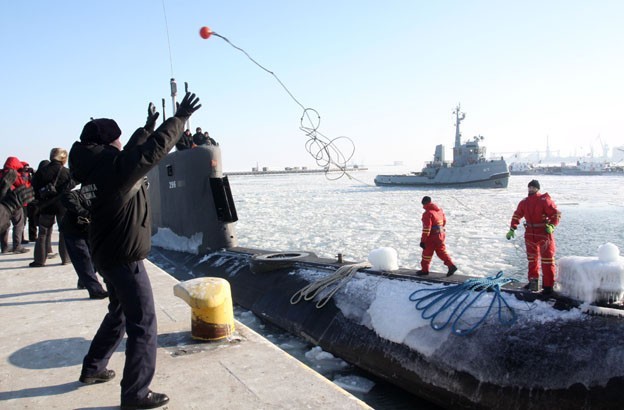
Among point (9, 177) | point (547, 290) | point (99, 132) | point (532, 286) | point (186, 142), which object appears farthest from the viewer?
point (186, 142)

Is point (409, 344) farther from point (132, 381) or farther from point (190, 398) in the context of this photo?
point (132, 381)

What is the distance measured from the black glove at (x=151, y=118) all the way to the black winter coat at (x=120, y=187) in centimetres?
25

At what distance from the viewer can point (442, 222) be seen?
7648mm

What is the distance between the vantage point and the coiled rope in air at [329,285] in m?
6.97

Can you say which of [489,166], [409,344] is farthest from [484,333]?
[489,166]

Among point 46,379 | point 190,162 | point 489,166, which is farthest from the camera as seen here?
point 489,166

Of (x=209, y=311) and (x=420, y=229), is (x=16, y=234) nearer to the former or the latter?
(x=209, y=311)

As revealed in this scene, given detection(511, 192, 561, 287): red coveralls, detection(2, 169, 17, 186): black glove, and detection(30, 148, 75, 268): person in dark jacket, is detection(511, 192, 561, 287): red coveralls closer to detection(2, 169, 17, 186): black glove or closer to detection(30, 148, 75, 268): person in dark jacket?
detection(30, 148, 75, 268): person in dark jacket

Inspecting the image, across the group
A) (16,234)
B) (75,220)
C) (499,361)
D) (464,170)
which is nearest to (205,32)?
(75,220)

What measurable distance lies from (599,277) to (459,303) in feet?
4.56

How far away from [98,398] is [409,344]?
3267 mm

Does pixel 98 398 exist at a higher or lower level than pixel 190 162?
lower

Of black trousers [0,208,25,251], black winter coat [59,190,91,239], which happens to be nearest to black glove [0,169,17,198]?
black trousers [0,208,25,251]

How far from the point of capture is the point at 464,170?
51188 millimetres
